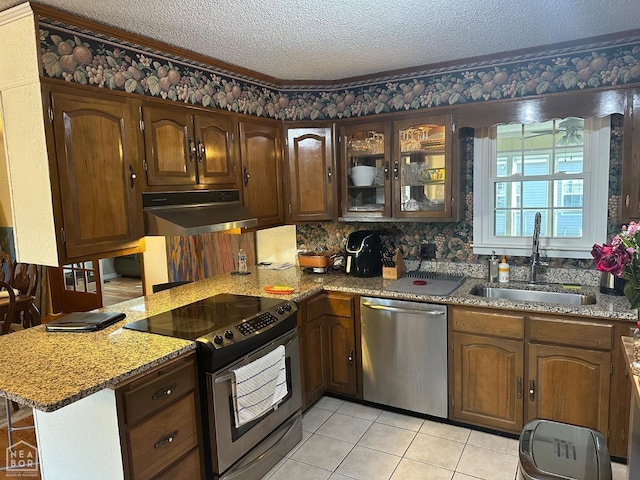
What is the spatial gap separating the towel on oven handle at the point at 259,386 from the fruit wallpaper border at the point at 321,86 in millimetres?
1615

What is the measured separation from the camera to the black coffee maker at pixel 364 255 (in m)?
3.35

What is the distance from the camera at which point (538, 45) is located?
2.73 meters

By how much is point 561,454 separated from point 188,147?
2.45 meters

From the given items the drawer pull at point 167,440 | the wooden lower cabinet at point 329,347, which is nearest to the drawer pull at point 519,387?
the wooden lower cabinet at point 329,347

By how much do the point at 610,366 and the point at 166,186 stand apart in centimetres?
266

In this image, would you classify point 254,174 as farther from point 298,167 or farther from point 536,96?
point 536,96

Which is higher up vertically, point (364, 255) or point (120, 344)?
point (364, 255)

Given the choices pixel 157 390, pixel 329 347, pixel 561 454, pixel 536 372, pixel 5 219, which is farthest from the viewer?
pixel 5 219

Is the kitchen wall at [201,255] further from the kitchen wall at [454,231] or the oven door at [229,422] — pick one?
the oven door at [229,422]

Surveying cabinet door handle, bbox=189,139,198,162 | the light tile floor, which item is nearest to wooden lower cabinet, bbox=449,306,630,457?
the light tile floor

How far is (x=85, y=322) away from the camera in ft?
7.69

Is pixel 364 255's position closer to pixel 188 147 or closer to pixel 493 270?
pixel 493 270

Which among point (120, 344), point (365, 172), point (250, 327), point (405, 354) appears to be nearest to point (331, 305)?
point (405, 354)

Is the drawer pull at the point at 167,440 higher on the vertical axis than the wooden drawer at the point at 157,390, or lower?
lower
